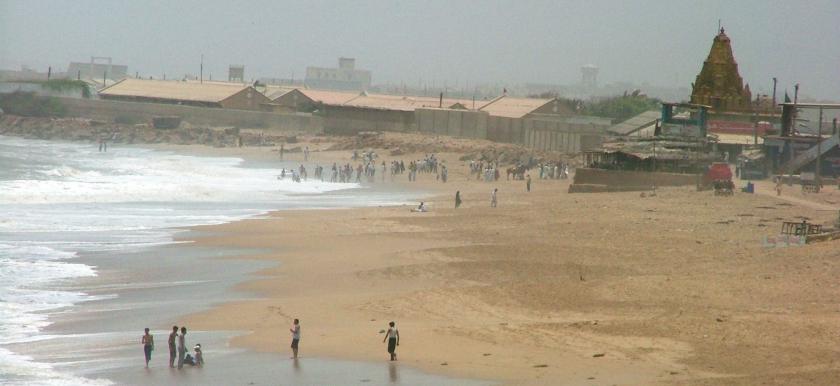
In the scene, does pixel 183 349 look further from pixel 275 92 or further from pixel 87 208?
pixel 275 92

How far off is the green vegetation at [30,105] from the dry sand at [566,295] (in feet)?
168

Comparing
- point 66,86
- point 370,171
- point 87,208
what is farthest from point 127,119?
point 87,208

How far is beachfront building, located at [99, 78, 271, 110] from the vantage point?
75.6 meters

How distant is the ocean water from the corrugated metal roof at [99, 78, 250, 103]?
13690mm

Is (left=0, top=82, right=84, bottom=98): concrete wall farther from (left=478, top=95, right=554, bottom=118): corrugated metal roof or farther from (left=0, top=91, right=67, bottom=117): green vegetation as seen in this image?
(left=478, top=95, right=554, bottom=118): corrugated metal roof

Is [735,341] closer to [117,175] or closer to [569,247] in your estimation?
[569,247]

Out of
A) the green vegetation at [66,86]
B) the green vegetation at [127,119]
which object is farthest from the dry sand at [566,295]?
the green vegetation at [66,86]

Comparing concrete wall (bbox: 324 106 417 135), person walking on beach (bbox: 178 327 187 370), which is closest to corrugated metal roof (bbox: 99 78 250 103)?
concrete wall (bbox: 324 106 417 135)

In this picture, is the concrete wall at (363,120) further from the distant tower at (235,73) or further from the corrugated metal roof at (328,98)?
the distant tower at (235,73)

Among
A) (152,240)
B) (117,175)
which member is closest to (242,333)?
(152,240)

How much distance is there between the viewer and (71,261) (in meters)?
25.1

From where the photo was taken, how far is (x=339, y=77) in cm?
17012

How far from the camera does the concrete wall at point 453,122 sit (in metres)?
60.9

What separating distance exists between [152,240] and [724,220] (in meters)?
12.7
